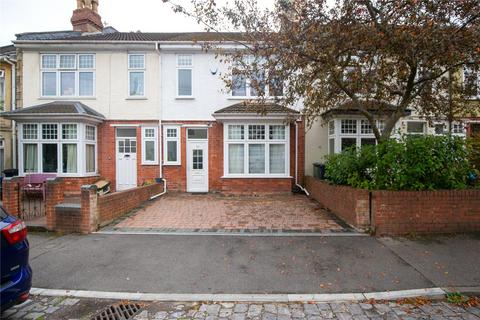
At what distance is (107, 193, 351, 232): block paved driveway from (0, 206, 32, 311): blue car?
3.82m

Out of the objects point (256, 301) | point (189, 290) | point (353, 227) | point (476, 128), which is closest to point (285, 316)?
point (256, 301)

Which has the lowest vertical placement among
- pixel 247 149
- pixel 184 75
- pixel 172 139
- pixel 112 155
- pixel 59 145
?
pixel 112 155

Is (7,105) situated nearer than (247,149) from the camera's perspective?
No

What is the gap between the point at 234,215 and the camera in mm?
8461

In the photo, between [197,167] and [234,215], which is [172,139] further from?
[234,215]

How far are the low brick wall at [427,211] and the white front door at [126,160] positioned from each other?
1103 centimetres

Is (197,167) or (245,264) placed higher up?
(197,167)

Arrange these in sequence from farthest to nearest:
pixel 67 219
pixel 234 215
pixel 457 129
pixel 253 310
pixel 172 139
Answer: pixel 457 129 < pixel 172 139 < pixel 234 215 < pixel 67 219 < pixel 253 310

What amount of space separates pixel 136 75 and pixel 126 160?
420 centimetres

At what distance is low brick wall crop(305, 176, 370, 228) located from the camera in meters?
6.62

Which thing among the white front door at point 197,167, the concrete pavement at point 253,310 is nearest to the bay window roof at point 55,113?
the white front door at point 197,167

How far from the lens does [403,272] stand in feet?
15.1

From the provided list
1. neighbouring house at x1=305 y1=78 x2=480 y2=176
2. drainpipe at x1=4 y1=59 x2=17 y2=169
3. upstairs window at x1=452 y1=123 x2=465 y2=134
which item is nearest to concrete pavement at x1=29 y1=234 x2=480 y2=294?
neighbouring house at x1=305 y1=78 x2=480 y2=176

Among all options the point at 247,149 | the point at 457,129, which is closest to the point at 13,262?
the point at 247,149
